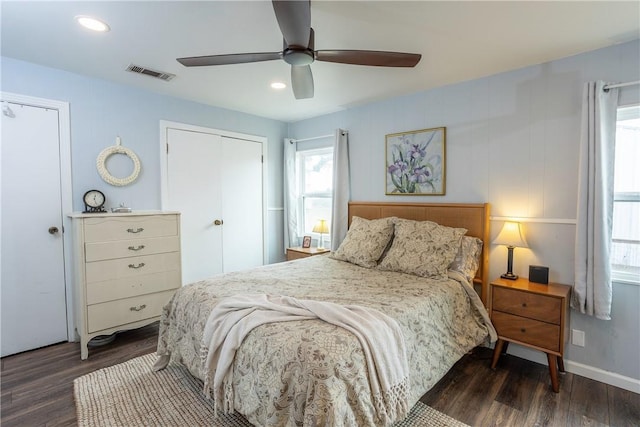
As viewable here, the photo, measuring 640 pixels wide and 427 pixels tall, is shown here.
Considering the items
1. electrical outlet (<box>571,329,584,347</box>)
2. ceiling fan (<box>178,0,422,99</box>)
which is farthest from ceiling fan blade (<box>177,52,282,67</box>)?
electrical outlet (<box>571,329,584,347</box>)

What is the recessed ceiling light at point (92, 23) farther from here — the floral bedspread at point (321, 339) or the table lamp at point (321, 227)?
the table lamp at point (321, 227)

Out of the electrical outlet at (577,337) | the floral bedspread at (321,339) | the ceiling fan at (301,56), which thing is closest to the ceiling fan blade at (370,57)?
the ceiling fan at (301,56)

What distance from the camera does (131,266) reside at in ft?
9.27

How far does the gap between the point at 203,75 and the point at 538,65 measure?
9.26 feet

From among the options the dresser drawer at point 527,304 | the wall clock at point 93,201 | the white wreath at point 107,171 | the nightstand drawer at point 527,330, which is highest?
the white wreath at point 107,171

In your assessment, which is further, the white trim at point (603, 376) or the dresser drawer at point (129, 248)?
the dresser drawer at point (129, 248)

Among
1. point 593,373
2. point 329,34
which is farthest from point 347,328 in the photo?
point 593,373

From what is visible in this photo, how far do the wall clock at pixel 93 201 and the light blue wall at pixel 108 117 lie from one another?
81mm

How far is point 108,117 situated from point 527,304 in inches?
157

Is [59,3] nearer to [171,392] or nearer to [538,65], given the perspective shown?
[171,392]

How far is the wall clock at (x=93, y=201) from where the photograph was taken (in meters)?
2.89

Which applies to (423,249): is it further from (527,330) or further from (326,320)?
(326,320)

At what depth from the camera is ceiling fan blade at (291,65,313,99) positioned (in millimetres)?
2045

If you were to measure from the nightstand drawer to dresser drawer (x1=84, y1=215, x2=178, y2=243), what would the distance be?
2947 millimetres
